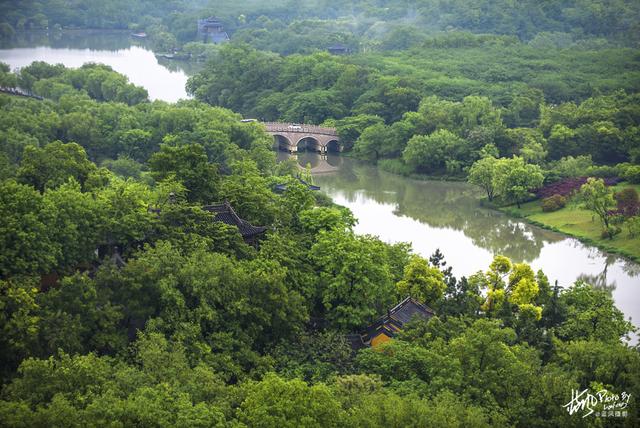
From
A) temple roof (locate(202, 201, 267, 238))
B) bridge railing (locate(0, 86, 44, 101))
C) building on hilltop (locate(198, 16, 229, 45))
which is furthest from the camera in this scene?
building on hilltop (locate(198, 16, 229, 45))

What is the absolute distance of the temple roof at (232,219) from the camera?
24.1 m

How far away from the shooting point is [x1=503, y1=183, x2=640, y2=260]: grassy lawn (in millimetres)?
33531

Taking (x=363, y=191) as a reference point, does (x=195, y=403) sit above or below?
above

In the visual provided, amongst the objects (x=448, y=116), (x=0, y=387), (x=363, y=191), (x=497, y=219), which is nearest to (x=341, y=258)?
(x=0, y=387)

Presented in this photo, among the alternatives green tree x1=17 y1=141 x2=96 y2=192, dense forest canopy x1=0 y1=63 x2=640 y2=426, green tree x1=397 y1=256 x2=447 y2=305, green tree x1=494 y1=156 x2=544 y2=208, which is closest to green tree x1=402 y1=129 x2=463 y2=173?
green tree x1=494 y1=156 x2=544 y2=208

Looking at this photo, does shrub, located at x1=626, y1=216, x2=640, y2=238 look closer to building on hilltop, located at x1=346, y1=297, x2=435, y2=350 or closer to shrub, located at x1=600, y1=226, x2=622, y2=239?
shrub, located at x1=600, y1=226, x2=622, y2=239

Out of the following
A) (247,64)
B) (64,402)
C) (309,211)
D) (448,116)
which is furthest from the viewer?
(247,64)

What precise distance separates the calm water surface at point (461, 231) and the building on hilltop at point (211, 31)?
44993mm

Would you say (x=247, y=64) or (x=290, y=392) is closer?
(x=290, y=392)

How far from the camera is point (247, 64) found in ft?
196

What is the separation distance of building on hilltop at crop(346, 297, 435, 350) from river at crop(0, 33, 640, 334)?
28.6 feet

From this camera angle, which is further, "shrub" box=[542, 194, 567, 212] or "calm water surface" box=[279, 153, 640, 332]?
"shrub" box=[542, 194, 567, 212]

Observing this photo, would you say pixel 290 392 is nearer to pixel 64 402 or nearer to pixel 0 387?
pixel 64 402

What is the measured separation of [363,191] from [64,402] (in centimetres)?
2862
